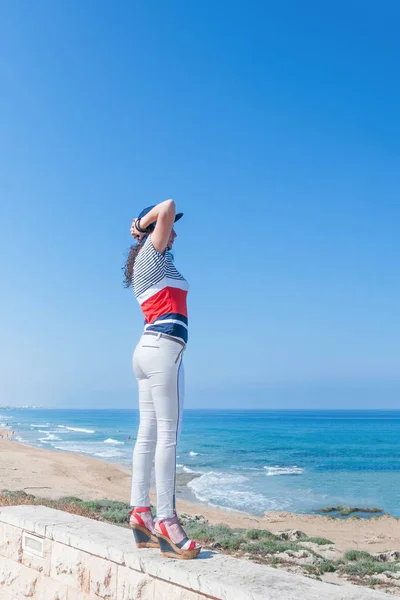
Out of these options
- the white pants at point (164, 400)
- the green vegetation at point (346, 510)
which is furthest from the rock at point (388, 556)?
the green vegetation at point (346, 510)

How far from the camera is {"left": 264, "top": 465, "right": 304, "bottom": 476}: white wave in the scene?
3092 centimetres

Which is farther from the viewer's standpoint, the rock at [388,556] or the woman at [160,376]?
the rock at [388,556]

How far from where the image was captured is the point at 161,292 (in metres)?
3.42

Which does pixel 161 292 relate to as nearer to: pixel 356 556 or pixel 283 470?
pixel 356 556

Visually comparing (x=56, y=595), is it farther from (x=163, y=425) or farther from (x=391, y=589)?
(x=391, y=589)

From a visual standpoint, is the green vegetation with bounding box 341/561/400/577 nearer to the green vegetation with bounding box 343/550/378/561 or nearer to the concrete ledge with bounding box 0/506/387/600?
the green vegetation with bounding box 343/550/378/561

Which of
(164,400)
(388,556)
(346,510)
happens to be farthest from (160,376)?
(346,510)

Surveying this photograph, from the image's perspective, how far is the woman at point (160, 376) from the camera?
3242mm

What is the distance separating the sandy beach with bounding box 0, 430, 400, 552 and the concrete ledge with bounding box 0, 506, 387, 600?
297 inches

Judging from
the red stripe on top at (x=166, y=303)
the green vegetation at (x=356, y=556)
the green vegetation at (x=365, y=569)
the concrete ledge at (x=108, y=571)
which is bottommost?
the green vegetation at (x=356, y=556)

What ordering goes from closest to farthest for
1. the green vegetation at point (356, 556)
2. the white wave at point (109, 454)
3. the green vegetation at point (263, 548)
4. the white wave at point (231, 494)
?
the green vegetation at point (263, 548) → the green vegetation at point (356, 556) → the white wave at point (231, 494) → the white wave at point (109, 454)

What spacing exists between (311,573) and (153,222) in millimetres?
5244

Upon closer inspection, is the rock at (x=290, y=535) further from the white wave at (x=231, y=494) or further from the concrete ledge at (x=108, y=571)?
the white wave at (x=231, y=494)

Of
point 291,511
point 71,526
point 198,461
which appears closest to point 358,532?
point 291,511
